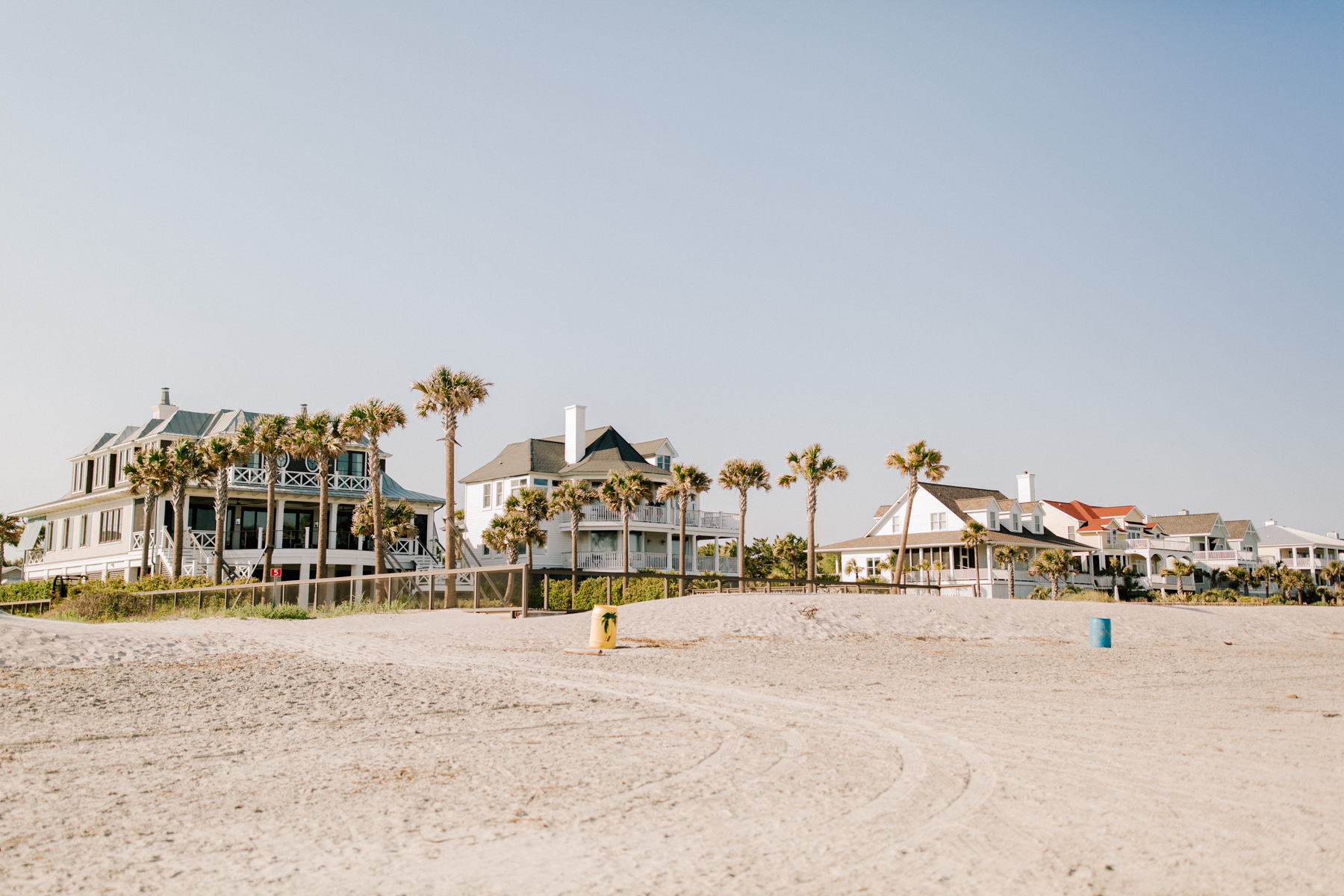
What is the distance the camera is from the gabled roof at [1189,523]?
69.1 m

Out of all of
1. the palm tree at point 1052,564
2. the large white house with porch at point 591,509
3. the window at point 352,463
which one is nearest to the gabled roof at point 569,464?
the large white house with porch at point 591,509

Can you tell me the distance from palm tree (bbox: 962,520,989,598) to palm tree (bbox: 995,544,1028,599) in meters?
0.95

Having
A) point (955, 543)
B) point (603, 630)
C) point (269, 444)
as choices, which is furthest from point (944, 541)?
point (603, 630)

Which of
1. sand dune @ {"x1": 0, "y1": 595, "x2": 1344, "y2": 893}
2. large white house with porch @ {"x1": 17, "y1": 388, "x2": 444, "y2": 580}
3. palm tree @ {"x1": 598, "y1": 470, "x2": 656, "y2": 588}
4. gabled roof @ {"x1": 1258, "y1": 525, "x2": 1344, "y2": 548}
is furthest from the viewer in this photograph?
gabled roof @ {"x1": 1258, "y1": 525, "x2": 1344, "y2": 548}

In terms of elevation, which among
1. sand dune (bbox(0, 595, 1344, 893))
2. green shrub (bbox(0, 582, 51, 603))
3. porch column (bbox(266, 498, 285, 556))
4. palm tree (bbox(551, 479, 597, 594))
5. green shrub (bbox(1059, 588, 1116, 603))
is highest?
palm tree (bbox(551, 479, 597, 594))

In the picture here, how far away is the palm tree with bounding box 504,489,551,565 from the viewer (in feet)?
145

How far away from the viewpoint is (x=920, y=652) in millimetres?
18609

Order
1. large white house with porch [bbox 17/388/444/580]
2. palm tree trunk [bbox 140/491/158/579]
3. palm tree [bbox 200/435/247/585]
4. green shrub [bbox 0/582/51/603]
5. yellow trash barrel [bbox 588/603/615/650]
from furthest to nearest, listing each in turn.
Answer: large white house with porch [bbox 17/388/444/580] → palm tree trunk [bbox 140/491/158/579] → palm tree [bbox 200/435/247/585] → green shrub [bbox 0/582/51/603] → yellow trash barrel [bbox 588/603/615/650]

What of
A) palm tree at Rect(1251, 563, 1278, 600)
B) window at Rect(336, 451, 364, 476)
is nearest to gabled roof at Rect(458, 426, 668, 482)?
window at Rect(336, 451, 364, 476)

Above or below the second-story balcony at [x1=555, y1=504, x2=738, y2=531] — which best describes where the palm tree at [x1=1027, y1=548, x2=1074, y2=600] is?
below

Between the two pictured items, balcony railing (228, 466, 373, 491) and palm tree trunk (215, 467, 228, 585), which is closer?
palm tree trunk (215, 467, 228, 585)

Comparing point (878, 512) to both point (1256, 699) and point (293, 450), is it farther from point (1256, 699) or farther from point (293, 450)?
point (1256, 699)

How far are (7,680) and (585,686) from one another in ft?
21.5

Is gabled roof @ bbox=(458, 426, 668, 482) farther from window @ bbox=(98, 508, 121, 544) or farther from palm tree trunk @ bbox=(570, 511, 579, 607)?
window @ bbox=(98, 508, 121, 544)
